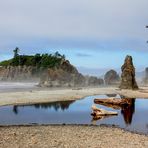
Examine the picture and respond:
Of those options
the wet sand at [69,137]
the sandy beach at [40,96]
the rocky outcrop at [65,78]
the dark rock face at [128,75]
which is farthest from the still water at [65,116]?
the rocky outcrop at [65,78]

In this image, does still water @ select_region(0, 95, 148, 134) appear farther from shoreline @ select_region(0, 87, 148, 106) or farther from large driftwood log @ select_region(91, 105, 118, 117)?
shoreline @ select_region(0, 87, 148, 106)

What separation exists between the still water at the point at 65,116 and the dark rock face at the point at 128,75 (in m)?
46.3

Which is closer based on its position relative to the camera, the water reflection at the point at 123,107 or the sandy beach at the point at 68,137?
the sandy beach at the point at 68,137

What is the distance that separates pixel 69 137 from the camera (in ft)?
103

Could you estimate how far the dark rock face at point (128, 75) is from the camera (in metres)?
104

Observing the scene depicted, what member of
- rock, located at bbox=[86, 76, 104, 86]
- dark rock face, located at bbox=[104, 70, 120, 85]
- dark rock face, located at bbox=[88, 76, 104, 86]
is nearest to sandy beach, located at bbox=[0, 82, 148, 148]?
rock, located at bbox=[86, 76, 104, 86]

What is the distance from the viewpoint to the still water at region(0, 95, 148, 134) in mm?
41531

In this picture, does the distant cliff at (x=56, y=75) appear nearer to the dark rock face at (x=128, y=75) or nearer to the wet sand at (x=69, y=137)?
the dark rock face at (x=128, y=75)

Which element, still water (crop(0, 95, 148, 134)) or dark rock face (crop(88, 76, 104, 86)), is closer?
still water (crop(0, 95, 148, 134))

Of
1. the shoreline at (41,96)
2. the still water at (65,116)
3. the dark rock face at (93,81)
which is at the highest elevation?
the dark rock face at (93,81)

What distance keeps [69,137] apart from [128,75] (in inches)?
2975

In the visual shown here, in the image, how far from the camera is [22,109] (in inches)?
2154

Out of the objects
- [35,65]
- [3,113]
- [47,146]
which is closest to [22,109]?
[3,113]

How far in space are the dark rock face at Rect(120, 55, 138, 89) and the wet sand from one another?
67.2m
